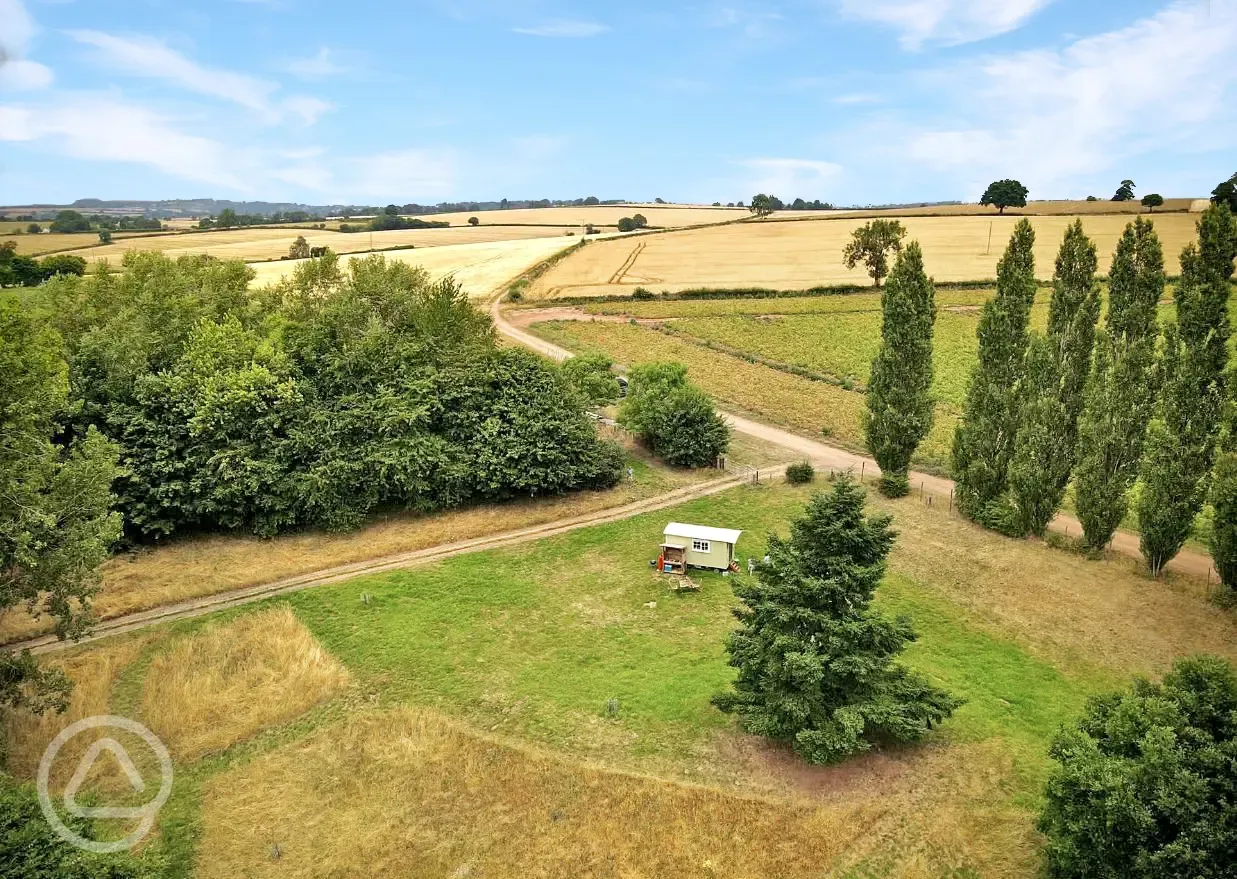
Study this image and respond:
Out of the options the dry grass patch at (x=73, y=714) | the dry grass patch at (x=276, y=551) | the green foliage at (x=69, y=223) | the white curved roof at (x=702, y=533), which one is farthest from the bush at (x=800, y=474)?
the green foliage at (x=69, y=223)

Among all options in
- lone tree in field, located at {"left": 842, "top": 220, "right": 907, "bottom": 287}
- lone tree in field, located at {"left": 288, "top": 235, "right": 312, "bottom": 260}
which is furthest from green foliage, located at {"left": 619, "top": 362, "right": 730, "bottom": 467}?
lone tree in field, located at {"left": 288, "top": 235, "right": 312, "bottom": 260}

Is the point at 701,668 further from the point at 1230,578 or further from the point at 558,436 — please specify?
the point at 1230,578

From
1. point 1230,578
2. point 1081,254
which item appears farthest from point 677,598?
point 1081,254

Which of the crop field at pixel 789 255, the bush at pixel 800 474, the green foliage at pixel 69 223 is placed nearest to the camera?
the bush at pixel 800 474

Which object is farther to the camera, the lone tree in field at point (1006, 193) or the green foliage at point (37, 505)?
the lone tree in field at point (1006, 193)

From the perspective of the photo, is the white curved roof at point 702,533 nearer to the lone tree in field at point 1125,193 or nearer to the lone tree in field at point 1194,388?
the lone tree in field at point 1194,388

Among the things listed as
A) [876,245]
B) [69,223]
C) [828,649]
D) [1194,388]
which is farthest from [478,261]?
[828,649]
